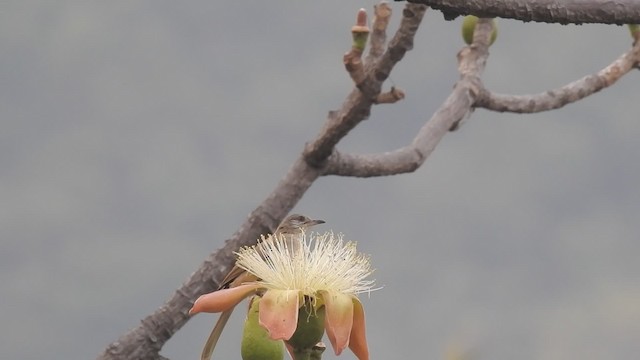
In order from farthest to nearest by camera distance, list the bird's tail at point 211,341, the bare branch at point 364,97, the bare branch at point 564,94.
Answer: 1. the bare branch at point 564,94
2. the bare branch at point 364,97
3. the bird's tail at point 211,341

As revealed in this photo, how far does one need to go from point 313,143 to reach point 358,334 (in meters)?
3.63

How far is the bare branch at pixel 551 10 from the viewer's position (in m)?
2.90

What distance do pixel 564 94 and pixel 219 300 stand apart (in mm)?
4619

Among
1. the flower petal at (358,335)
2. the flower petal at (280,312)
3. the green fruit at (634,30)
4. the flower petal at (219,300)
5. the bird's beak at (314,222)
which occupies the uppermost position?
the green fruit at (634,30)

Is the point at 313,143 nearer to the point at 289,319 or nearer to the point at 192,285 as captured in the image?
the point at 192,285

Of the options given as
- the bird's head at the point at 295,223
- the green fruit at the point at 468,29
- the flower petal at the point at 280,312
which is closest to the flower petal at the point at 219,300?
the flower petal at the point at 280,312

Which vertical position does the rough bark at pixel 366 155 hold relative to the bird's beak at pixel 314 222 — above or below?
above

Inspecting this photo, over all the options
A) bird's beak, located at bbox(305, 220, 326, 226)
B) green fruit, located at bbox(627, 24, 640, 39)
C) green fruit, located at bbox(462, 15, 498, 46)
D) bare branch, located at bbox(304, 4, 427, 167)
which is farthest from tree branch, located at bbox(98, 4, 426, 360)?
green fruit, located at bbox(627, 24, 640, 39)

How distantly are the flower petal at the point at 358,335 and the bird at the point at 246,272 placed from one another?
23cm

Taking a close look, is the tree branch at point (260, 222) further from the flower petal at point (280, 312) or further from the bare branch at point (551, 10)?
the flower petal at point (280, 312)

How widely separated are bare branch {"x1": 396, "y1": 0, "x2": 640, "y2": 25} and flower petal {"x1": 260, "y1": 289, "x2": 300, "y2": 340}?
78 centimetres

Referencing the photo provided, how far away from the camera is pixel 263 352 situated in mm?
2412

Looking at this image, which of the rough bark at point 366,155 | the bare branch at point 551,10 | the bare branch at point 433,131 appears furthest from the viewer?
the bare branch at point 433,131

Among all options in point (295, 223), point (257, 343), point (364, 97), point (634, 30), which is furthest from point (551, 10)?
point (634, 30)
